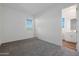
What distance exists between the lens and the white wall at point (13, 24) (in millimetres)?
1703

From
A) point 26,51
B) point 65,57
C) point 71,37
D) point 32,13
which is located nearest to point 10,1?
point 32,13

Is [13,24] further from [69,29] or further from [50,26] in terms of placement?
[69,29]

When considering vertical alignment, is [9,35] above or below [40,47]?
above

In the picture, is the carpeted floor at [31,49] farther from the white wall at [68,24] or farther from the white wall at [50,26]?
the white wall at [68,24]

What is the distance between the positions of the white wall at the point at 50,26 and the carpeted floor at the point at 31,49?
0.36 ft

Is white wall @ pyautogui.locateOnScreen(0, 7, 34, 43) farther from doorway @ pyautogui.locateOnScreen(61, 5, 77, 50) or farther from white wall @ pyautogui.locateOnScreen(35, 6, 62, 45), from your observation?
doorway @ pyautogui.locateOnScreen(61, 5, 77, 50)

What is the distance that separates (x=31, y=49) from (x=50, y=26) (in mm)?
494

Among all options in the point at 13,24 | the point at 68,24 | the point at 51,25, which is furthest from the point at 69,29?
the point at 13,24

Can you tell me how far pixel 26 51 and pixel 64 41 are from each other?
2.13 feet

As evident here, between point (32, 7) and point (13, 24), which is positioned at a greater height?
point (32, 7)

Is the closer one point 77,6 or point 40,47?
point 77,6

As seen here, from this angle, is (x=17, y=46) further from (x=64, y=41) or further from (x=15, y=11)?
(x=64, y=41)

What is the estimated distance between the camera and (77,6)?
65.1 inches

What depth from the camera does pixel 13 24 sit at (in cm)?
172
